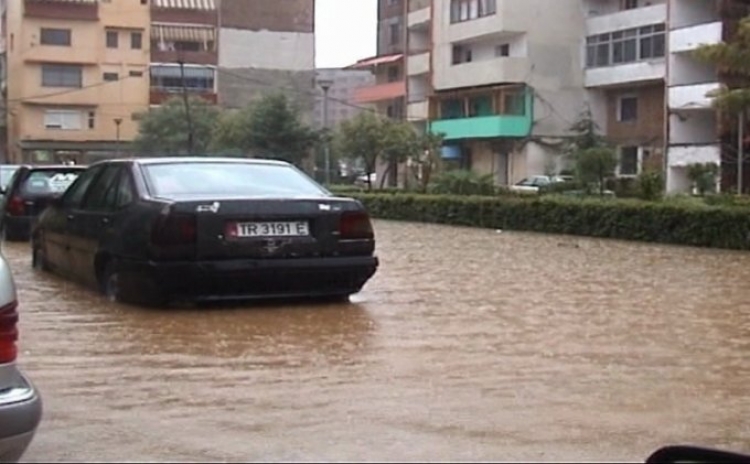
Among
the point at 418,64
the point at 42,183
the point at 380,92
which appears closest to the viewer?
the point at 42,183

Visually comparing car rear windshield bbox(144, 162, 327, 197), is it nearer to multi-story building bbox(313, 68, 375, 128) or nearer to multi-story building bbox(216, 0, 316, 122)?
multi-story building bbox(313, 68, 375, 128)

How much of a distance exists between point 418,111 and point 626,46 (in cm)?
1296

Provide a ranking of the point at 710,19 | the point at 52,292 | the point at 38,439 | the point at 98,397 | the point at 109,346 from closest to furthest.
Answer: the point at 38,439
the point at 98,397
the point at 109,346
the point at 52,292
the point at 710,19

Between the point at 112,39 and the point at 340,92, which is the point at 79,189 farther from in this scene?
the point at 340,92

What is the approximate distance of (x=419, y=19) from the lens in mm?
60094

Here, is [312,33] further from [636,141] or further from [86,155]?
[636,141]

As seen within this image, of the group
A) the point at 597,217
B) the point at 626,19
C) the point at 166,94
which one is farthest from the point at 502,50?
the point at 597,217

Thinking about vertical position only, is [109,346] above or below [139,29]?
below

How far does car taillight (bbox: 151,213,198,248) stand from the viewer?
8711 mm

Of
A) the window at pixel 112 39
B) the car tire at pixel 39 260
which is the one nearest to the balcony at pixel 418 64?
the window at pixel 112 39

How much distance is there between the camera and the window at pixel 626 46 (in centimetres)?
4791

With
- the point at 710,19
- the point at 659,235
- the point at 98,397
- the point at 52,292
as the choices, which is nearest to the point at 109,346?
the point at 98,397

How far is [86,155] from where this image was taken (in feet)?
192

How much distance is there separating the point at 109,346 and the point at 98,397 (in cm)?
163
